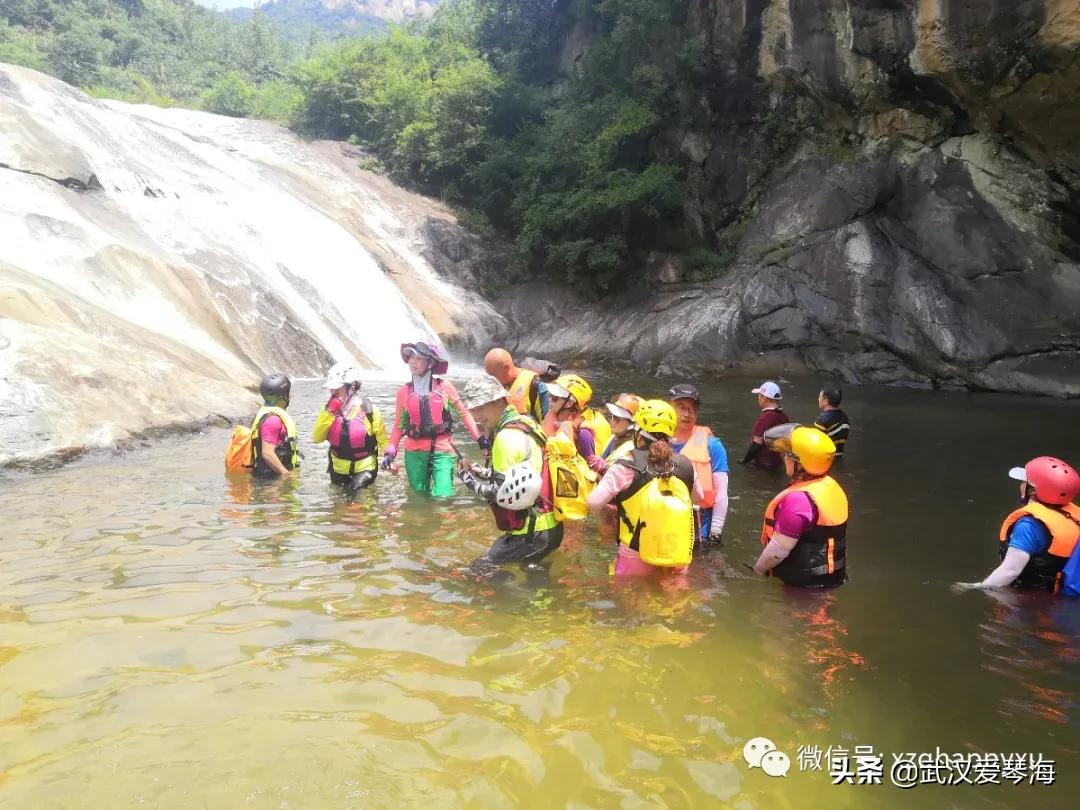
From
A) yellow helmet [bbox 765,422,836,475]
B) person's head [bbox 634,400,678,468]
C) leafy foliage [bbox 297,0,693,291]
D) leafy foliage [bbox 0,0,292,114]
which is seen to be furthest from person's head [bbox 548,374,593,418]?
leafy foliage [bbox 0,0,292,114]

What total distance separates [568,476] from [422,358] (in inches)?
65.9

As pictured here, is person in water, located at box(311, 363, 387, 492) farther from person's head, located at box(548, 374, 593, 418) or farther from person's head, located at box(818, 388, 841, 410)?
person's head, located at box(818, 388, 841, 410)

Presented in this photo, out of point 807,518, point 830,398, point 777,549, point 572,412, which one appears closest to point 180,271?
point 572,412

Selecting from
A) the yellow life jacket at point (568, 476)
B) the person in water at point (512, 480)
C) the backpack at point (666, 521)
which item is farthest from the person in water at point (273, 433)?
the backpack at point (666, 521)

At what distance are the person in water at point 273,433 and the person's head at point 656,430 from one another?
4.12m

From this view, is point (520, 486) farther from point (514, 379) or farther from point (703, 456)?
point (703, 456)

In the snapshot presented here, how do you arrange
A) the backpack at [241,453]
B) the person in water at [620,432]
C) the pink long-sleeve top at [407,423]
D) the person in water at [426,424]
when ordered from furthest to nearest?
the backpack at [241,453], the pink long-sleeve top at [407,423], the person in water at [426,424], the person in water at [620,432]

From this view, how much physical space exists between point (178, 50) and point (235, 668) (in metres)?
63.3

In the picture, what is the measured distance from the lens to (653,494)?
416cm

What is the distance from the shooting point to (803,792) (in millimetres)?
2693

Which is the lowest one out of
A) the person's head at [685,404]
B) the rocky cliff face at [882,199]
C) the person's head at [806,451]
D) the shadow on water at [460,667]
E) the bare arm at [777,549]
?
the shadow on water at [460,667]

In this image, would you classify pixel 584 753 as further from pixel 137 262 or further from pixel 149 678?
pixel 137 262

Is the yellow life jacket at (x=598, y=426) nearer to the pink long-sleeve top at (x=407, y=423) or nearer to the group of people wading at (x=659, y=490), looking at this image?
the group of people wading at (x=659, y=490)

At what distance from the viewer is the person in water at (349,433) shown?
22.2ft
